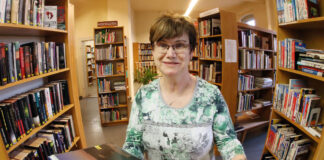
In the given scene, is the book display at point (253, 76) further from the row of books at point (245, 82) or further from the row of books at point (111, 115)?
the row of books at point (111, 115)

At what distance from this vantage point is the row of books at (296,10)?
48.1 inches

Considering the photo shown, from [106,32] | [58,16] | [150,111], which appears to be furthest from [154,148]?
[106,32]

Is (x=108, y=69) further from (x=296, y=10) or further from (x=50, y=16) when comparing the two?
(x=296, y=10)

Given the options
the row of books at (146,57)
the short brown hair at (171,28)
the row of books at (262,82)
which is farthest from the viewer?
the row of books at (146,57)

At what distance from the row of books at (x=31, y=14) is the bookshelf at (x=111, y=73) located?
1.83 m

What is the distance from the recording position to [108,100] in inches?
145

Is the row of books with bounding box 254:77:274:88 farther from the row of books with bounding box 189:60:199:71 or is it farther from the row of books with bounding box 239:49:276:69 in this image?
the row of books with bounding box 189:60:199:71

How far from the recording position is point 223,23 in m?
2.28

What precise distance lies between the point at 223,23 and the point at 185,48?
5.79 ft

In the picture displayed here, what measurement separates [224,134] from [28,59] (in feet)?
5.08

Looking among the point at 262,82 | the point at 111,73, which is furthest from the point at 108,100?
the point at 262,82

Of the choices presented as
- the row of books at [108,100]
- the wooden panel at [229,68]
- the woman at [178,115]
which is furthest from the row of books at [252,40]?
the row of books at [108,100]

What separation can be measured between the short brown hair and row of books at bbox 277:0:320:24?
103 centimetres

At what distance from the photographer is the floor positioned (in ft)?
8.28
